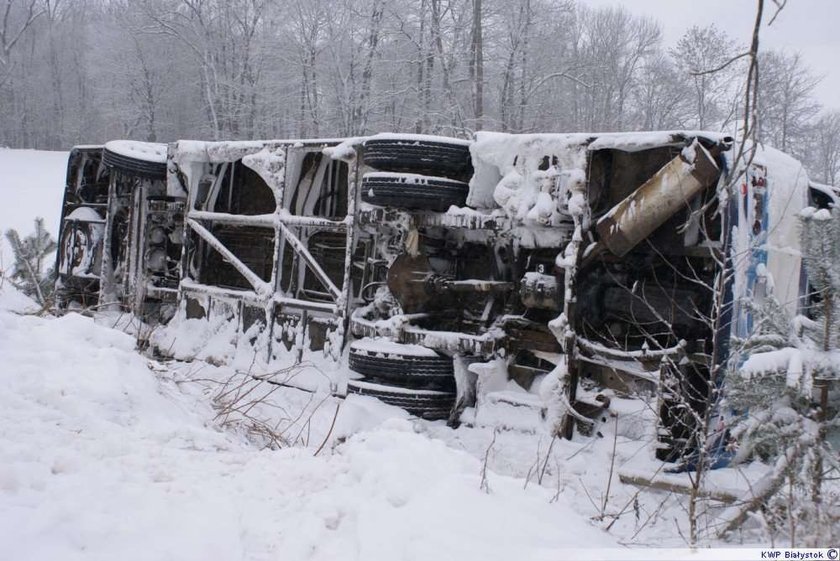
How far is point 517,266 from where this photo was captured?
593 centimetres

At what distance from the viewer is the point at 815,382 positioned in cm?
265

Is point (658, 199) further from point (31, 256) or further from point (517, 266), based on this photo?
point (31, 256)

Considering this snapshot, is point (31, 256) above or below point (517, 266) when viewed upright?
below

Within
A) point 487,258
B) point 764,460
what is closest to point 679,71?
point 487,258

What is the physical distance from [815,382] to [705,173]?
6.68 feet

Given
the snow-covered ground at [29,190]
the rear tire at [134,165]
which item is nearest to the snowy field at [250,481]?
the rear tire at [134,165]

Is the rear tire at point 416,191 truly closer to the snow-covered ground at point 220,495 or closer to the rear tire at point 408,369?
the rear tire at point 408,369

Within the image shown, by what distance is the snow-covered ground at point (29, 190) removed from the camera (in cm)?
2081

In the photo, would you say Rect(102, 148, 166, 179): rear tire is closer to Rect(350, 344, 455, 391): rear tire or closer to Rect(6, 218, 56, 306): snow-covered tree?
Rect(6, 218, 56, 306): snow-covered tree

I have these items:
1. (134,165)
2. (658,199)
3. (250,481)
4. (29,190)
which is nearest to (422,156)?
(658,199)

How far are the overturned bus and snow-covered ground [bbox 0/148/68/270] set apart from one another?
1255cm

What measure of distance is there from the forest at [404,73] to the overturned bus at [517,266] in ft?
40.6

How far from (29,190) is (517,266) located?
2500 centimetres

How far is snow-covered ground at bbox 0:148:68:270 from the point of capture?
819 inches
